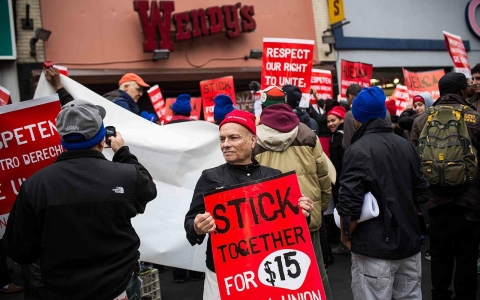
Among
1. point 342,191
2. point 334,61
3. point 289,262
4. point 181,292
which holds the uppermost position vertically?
point 334,61

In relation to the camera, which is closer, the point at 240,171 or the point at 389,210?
the point at 240,171

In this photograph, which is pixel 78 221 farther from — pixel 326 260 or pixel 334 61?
pixel 334 61

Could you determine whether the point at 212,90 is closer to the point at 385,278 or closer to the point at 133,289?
the point at 385,278

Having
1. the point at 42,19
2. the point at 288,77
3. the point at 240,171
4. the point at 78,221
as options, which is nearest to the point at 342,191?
the point at 240,171

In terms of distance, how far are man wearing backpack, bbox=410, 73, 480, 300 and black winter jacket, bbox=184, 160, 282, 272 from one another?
2.01 m

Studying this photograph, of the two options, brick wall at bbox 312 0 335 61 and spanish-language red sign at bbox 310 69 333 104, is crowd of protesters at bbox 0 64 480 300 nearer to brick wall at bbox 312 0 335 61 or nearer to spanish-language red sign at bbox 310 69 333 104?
spanish-language red sign at bbox 310 69 333 104

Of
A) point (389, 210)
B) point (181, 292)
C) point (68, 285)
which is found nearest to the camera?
point (68, 285)

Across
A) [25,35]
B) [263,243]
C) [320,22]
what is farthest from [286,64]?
[320,22]

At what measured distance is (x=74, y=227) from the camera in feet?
9.03

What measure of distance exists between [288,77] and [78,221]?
5.61 metres

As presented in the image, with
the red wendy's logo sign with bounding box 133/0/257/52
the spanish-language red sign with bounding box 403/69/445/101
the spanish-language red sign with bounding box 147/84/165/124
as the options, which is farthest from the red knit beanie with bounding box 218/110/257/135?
the red wendy's logo sign with bounding box 133/0/257/52

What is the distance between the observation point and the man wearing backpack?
4570 millimetres

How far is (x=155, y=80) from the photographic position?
13.2 metres

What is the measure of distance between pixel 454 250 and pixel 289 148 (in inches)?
71.8
